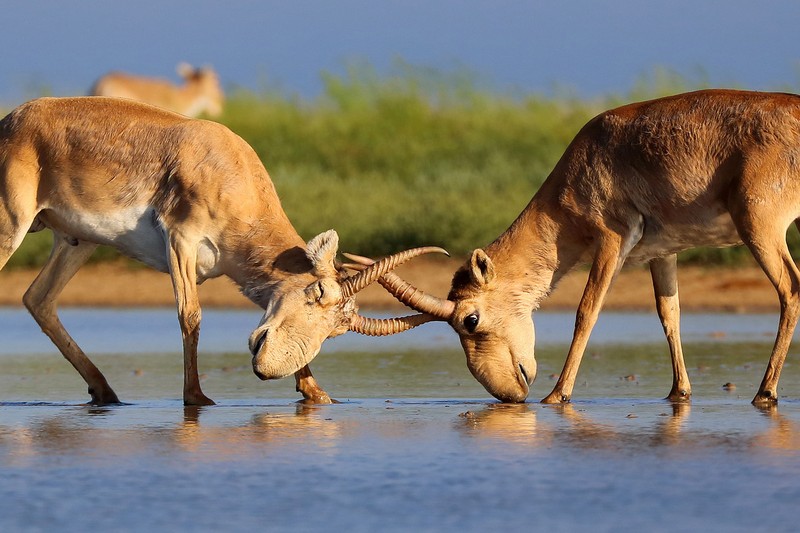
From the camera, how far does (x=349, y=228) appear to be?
19.8 metres

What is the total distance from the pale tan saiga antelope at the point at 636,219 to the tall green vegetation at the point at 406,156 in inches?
326

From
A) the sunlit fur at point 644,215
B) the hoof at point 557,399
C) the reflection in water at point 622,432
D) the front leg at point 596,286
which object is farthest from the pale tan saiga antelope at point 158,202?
the reflection in water at point 622,432

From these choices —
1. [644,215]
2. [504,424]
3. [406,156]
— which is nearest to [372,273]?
[504,424]

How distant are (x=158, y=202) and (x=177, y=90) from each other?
81.4 ft

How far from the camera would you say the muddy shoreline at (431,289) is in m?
17.1

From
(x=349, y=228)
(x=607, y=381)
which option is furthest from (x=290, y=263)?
(x=349, y=228)

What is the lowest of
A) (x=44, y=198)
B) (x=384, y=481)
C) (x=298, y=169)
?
(x=384, y=481)

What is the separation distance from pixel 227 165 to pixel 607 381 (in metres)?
3.13

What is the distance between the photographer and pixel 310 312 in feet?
29.6

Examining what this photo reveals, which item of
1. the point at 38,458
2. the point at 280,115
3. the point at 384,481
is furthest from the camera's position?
the point at 280,115

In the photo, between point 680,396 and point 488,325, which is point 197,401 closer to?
point 488,325

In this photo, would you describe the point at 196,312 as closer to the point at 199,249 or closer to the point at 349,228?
the point at 199,249

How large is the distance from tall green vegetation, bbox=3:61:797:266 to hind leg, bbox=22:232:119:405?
28.8ft

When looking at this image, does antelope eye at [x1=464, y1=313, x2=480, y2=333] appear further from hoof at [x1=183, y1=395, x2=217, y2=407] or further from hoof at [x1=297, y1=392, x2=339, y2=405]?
hoof at [x1=183, y1=395, x2=217, y2=407]
